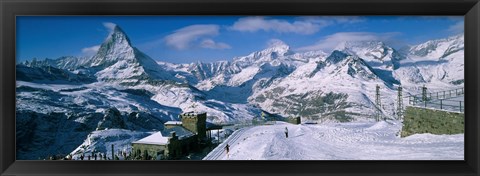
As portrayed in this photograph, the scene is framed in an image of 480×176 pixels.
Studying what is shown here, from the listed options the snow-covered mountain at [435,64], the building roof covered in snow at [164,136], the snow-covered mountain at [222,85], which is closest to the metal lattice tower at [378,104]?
the snow-covered mountain at [222,85]

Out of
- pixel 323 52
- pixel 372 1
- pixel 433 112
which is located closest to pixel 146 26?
pixel 323 52

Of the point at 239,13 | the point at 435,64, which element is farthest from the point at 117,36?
the point at 435,64

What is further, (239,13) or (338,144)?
(338,144)

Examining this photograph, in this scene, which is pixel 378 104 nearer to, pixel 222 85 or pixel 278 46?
pixel 278 46

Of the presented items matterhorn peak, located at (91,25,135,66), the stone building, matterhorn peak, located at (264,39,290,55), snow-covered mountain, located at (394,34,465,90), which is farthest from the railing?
matterhorn peak, located at (91,25,135,66)

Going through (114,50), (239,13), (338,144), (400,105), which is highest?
(239,13)

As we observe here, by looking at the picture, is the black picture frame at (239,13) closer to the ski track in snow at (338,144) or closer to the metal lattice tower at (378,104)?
the ski track in snow at (338,144)
